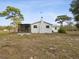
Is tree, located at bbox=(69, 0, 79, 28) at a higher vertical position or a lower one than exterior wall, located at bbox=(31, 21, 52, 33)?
higher

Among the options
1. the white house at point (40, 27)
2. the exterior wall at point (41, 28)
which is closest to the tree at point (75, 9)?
the white house at point (40, 27)

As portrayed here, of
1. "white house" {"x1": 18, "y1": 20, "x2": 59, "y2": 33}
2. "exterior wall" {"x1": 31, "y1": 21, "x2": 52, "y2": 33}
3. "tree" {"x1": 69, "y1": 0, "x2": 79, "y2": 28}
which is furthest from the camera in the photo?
"white house" {"x1": 18, "y1": 20, "x2": 59, "y2": 33}

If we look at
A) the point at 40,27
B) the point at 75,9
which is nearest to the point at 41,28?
the point at 40,27

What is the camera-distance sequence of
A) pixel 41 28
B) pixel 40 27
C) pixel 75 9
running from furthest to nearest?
pixel 41 28 < pixel 40 27 < pixel 75 9

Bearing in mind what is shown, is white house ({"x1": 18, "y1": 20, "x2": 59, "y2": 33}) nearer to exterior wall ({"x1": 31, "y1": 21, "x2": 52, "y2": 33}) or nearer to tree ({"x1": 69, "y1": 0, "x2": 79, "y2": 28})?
exterior wall ({"x1": 31, "y1": 21, "x2": 52, "y2": 33})

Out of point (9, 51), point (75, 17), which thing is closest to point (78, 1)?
point (75, 17)

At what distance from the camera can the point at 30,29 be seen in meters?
65.3

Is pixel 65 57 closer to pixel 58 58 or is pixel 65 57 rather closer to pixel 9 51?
pixel 58 58

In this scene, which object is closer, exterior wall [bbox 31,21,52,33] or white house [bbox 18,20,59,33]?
exterior wall [bbox 31,21,52,33]

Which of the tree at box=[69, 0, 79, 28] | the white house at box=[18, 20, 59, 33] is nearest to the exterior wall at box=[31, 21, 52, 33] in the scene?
the white house at box=[18, 20, 59, 33]

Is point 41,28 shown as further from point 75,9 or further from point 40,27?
point 75,9

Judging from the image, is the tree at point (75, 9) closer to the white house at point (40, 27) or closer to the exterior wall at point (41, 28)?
the white house at point (40, 27)

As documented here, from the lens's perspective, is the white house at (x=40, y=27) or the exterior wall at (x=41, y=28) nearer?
the exterior wall at (x=41, y=28)

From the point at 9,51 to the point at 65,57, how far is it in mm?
3614
